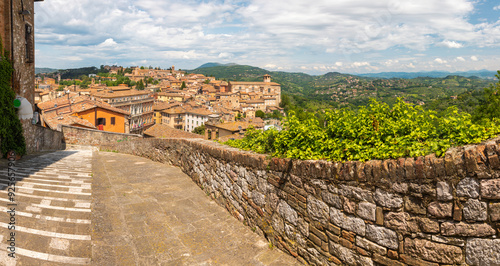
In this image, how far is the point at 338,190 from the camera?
349 cm

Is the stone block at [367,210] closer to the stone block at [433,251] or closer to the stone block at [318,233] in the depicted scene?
the stone block at [433,251]

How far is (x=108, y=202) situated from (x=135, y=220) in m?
1.13

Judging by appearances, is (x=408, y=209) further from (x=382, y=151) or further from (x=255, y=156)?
(x=255, y=156)

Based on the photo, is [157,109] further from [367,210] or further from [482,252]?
[482,252]

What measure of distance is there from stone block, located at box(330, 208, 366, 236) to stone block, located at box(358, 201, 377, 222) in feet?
0.26

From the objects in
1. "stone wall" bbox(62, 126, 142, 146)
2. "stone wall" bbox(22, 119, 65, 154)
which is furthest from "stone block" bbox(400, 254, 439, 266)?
"stone wall" bbox(62, 126, 142, 146)

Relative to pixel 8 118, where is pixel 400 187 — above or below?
below

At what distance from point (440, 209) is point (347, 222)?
101 cm

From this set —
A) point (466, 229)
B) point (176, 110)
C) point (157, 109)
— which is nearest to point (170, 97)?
point (157, 109)

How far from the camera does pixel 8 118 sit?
10.4 meters

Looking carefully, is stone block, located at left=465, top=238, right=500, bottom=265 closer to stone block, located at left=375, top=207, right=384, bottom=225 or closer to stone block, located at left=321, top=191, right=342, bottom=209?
stone block, located at left=375, top=207, right=384, bottom=225

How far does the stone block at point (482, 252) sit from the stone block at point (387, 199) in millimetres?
618

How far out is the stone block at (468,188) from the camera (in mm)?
2508

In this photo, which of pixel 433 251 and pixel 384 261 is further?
pixel 384 261
